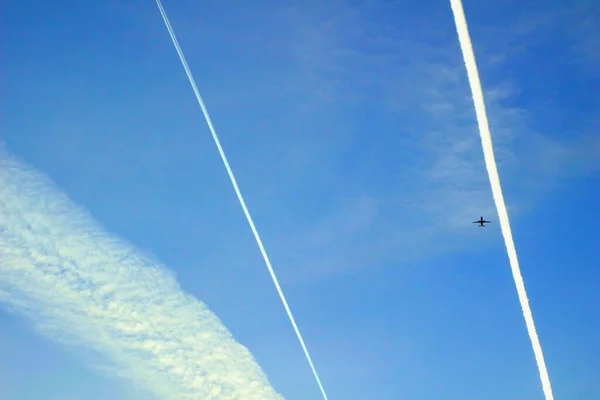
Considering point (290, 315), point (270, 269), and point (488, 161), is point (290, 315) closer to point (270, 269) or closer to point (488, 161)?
point (270, 269)

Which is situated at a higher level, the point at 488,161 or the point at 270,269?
the point at 270,269

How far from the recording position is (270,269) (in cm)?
8156

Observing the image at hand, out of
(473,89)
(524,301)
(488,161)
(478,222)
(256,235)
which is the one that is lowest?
(524,301)

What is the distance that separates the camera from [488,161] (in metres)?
46.4

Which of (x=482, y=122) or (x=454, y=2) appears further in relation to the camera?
(x=482, y=122)

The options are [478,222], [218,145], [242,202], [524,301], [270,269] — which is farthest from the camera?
[478,222]

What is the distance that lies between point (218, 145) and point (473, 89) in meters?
33.8

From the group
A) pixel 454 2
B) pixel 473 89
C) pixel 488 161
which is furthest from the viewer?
pixel 488 161

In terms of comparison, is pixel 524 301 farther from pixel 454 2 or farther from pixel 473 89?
pixel 454 2

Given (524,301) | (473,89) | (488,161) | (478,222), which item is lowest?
(524,301)

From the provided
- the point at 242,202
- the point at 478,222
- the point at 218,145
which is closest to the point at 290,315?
the point at 242,202

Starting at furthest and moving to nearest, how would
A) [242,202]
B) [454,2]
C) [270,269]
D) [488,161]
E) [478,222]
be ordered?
[478,222] < [270,269] < [242,202] < [488,161] < [454,2]

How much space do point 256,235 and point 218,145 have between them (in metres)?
16.3

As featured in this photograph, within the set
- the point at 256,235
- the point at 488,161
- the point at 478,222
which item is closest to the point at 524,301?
the point at 488,161
